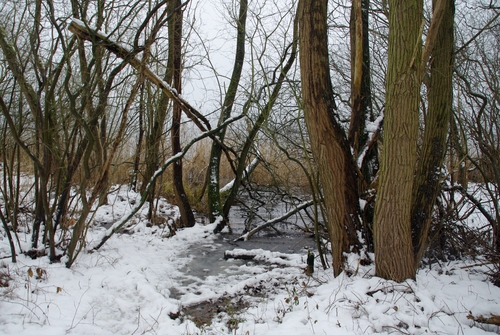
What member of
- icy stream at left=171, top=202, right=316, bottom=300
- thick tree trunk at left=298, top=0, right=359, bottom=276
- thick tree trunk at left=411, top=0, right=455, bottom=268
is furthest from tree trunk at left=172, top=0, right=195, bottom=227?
thick tree trunk at left=411, top=0, right=455, bottom=268

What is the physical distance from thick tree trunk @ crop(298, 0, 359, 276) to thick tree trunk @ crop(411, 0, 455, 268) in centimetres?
70

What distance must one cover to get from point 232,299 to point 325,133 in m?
2.24

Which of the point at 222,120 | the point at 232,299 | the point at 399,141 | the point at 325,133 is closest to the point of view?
the point at 399,141

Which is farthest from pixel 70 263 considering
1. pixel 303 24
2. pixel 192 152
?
pixel 192 152

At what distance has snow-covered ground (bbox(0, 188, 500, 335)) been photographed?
10.6ft

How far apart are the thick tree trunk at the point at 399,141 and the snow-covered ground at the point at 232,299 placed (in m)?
0.33

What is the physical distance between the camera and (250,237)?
26.8 ft

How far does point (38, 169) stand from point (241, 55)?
571 centimetres

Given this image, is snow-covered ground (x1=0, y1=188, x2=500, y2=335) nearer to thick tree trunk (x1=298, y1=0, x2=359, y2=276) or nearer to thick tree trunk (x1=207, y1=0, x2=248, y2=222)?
thick tree trunk (x1=298, y1=0, x2=359, y2=276)

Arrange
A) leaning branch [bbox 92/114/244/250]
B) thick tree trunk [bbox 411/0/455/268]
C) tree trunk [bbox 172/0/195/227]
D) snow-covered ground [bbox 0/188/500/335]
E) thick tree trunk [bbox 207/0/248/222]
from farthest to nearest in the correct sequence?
thick tree trunk [bbox 207/0/248/222] → tree trunk [bbox 172/0/195/227] → leaning branch [bbox 92/114/244/250] → thick tree trunk [bbox 411/0/455/268] → snow-covered ground [bbox 0/188/500/335]

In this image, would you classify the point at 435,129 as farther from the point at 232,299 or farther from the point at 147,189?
the point at 147,189

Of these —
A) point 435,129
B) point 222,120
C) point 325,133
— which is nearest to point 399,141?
point 325,133

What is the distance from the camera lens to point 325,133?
13.8 feet

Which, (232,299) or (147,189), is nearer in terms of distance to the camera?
(232,299)
